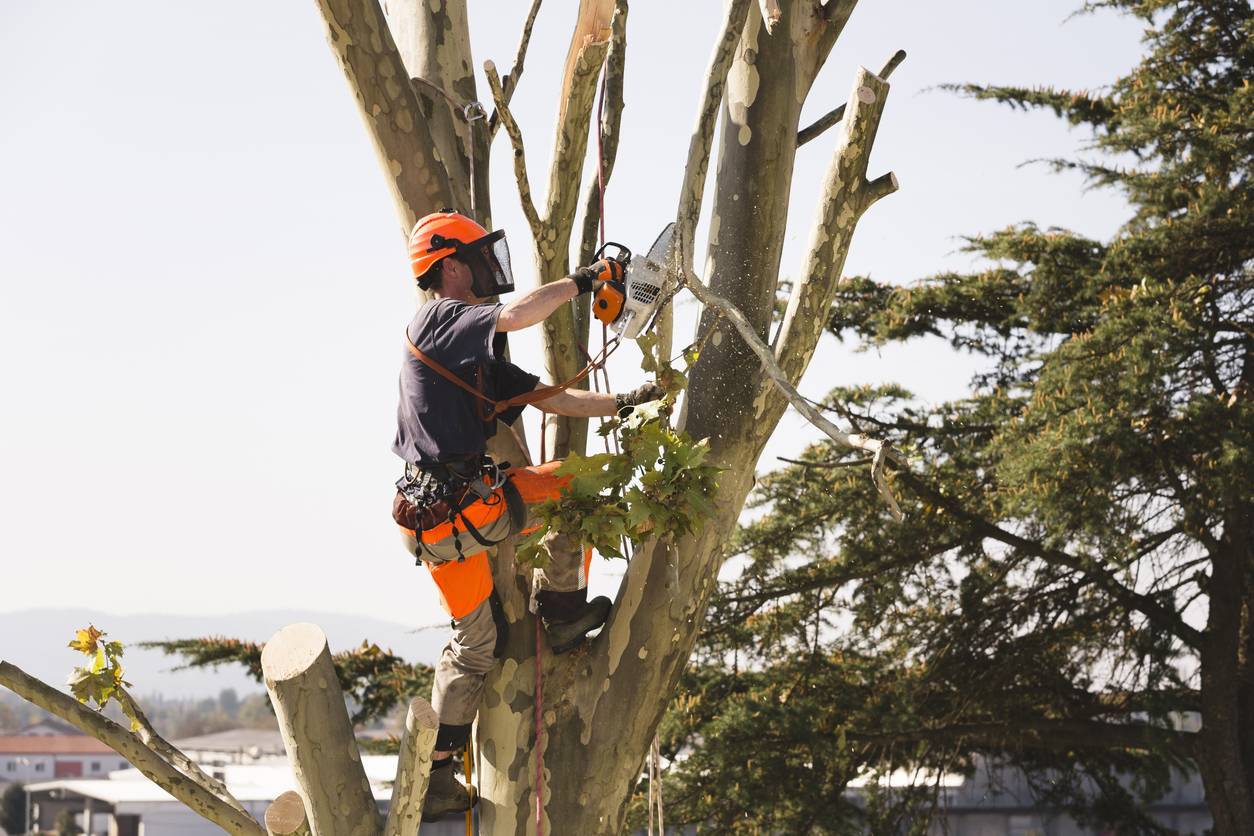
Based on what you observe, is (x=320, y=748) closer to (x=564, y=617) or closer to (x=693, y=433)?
(x=564, y=617)

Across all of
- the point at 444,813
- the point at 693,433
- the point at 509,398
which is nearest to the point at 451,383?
the point at 509,398

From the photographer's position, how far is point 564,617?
4.20m

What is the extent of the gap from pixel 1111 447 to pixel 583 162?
15.5ft

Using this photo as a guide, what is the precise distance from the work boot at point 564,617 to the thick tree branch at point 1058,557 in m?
5.55

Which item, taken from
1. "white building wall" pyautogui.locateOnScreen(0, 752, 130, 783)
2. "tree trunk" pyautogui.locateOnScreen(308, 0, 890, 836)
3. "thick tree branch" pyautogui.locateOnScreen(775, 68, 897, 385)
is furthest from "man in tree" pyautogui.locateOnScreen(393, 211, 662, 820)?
"white building wall" pyautogui.locateOnScreen(0, 752, 130, 783)

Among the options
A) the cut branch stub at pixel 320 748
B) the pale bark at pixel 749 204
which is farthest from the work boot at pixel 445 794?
the pale bark at pixel 749 204

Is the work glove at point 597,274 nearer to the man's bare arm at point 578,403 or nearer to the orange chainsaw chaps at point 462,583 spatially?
the man's bare arm at point 578,403

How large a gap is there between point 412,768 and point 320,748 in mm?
282

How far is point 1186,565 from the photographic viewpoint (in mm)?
9867

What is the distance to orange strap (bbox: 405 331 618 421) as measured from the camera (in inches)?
152

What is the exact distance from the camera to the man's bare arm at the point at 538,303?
11.9ft

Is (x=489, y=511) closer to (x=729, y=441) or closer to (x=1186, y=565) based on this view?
(x=729, y=441)

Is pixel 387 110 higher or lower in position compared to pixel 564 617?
higher

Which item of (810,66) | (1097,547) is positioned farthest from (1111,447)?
(810,66)
